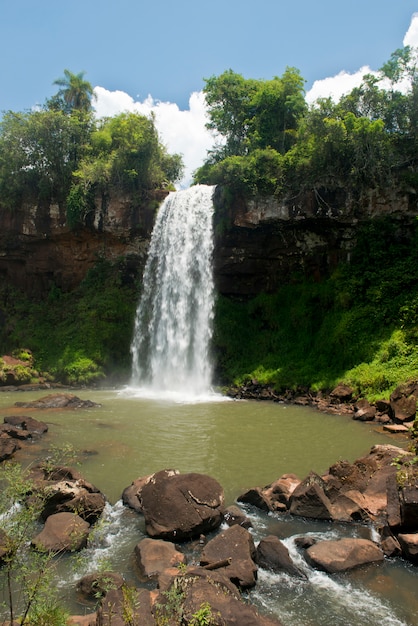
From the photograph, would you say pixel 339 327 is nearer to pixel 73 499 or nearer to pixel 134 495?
pixel 134 495

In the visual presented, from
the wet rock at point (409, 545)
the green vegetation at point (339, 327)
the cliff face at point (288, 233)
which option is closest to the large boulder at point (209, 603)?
the wet rock at point (409, 545)

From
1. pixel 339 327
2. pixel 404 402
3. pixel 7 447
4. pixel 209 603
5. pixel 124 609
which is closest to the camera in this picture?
pixel 124 609

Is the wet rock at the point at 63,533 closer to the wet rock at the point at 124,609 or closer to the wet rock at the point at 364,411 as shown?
the wet rock at the point at 124,609

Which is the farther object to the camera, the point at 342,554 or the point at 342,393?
the point at 342,393

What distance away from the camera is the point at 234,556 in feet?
17.5

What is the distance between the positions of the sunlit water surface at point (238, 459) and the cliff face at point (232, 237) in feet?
29.9

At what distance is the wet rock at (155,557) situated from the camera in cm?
523

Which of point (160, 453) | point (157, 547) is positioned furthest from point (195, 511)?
point (160, 453)

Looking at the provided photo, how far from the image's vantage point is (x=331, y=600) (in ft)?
15.9

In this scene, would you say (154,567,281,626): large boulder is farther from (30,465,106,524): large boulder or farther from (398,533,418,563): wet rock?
(30,465,106,524): large boulder

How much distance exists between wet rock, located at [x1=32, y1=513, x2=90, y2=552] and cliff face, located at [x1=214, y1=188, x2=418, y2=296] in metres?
19.0

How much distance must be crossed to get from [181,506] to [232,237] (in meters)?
19.6

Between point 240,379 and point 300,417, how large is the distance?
6434 mm

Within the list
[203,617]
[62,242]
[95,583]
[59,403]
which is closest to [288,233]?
[59,403]
